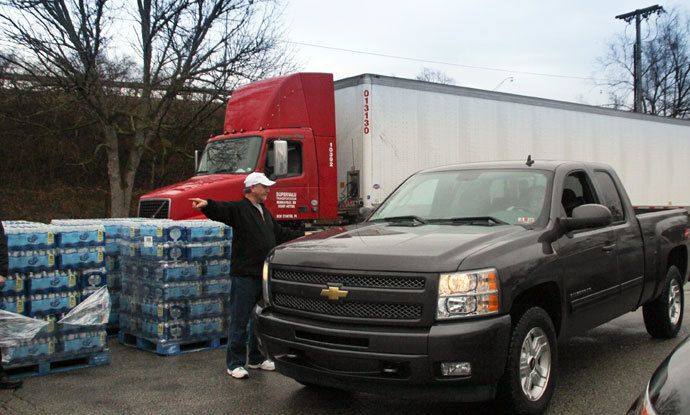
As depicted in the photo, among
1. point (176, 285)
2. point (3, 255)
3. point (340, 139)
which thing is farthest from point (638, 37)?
point (3, 255)

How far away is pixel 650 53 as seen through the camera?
4950 centimetres

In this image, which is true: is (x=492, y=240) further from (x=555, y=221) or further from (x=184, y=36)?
(x=184, y=36)

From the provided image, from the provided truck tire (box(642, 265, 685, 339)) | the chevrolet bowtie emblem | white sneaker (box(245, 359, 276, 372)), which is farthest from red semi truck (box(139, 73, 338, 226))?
the chevrolet bowtie emblem

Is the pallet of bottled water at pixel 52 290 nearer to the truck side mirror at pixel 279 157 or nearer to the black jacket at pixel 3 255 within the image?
the black jacket at pixel 3 255

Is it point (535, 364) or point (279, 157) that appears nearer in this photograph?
point (535, 364)

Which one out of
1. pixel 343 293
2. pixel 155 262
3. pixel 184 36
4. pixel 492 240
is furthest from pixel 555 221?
pixel 184 36

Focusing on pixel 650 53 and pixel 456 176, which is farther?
pixel 650 53

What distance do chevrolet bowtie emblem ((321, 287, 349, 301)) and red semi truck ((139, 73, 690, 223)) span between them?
21.4 feet

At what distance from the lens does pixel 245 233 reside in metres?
5.62

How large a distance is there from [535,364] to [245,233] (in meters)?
2.76

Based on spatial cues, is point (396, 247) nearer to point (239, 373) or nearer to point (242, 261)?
point (242, 261)

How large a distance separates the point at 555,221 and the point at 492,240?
83 cm

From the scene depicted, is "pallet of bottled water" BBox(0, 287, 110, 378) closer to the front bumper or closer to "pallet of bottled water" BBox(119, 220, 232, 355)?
"pallet of bottled water" BBox(119, 220, 232, 355)

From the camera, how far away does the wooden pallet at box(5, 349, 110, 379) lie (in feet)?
18.5
